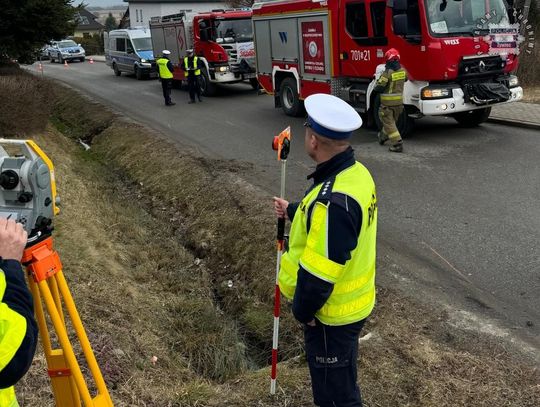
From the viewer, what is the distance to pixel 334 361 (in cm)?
262

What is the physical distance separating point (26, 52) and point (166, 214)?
6.70m

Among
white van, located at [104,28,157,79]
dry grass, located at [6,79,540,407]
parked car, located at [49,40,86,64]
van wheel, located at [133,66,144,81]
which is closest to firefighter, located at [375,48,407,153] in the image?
dry grass, located at [6,79,540,407]

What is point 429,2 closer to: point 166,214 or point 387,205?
point 387,205

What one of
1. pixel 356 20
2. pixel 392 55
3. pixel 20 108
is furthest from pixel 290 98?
pixel 20 108

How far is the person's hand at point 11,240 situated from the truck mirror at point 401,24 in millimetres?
8766

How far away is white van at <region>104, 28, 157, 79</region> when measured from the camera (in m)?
24.6

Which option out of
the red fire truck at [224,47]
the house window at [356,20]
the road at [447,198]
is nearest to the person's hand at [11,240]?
the road at [447,198]

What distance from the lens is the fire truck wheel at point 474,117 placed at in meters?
11.1

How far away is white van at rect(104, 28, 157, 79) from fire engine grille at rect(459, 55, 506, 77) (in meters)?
17.8

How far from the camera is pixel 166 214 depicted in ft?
26.5

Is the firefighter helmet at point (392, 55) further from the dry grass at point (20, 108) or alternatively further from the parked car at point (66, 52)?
the parked car at point (66, 52)

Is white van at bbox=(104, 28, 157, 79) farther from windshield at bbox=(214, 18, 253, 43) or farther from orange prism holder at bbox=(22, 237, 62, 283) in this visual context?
orange prism holder at bbox=(22, 237, 62, 283)

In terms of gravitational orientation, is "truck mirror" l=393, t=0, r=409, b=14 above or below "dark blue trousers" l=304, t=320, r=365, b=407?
above

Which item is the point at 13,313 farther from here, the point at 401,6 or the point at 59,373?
the point at 401,6
